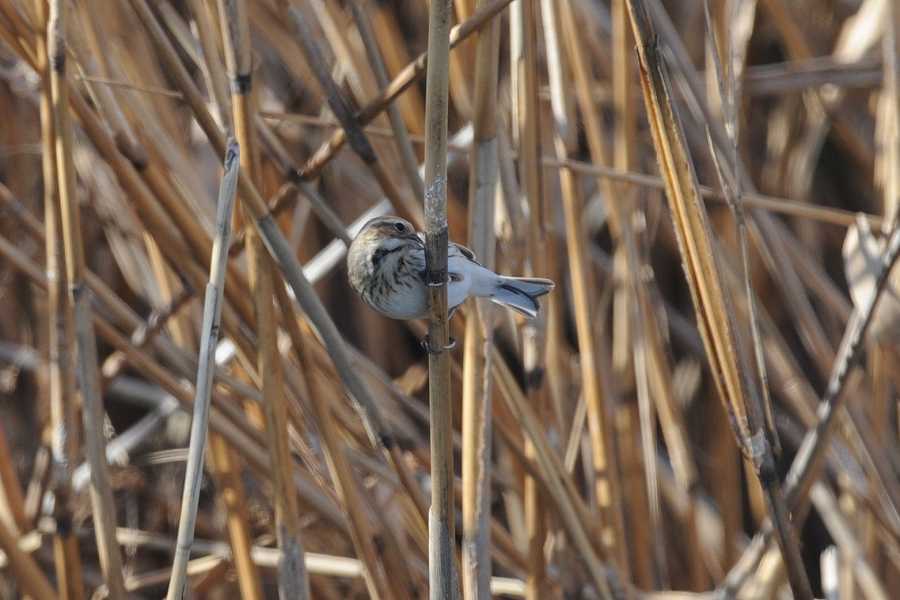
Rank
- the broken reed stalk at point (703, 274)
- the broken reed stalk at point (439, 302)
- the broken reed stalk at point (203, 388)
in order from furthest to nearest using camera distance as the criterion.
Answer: the broken reed stalk at point (203, 388) < the broken reed stalk at point (703, 274) < the broken reed stalk at point (439, 302)

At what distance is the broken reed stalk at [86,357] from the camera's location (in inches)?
60.2

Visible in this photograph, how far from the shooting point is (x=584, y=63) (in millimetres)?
2045

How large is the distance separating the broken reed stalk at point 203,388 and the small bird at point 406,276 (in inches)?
11.4

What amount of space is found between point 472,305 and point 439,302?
47 cm

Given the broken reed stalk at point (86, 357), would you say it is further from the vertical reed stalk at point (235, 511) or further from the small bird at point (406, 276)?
the small bird at point (406, 276)

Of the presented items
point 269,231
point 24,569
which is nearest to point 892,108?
point 269,231

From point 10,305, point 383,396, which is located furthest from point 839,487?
point 10,305

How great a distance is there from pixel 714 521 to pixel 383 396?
0.88 m

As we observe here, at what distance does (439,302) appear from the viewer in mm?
1188

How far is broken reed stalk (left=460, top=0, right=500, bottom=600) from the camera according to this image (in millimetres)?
1546

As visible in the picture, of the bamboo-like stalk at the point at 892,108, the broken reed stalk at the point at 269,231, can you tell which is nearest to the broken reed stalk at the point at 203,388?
the broken reed stalk at the point at 269,231

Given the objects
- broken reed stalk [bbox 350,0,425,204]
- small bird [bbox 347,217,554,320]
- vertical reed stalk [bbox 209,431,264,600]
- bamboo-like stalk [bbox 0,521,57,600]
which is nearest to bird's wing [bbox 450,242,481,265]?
small bird [bbox 347,217,554,320]

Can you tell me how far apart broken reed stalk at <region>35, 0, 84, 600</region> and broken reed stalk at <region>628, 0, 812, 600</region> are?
89 cm

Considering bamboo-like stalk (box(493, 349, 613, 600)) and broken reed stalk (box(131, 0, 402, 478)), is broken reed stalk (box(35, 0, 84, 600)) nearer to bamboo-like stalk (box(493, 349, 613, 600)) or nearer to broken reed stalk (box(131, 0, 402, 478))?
broken reed stalk (box(131, 0, 402, 478))
